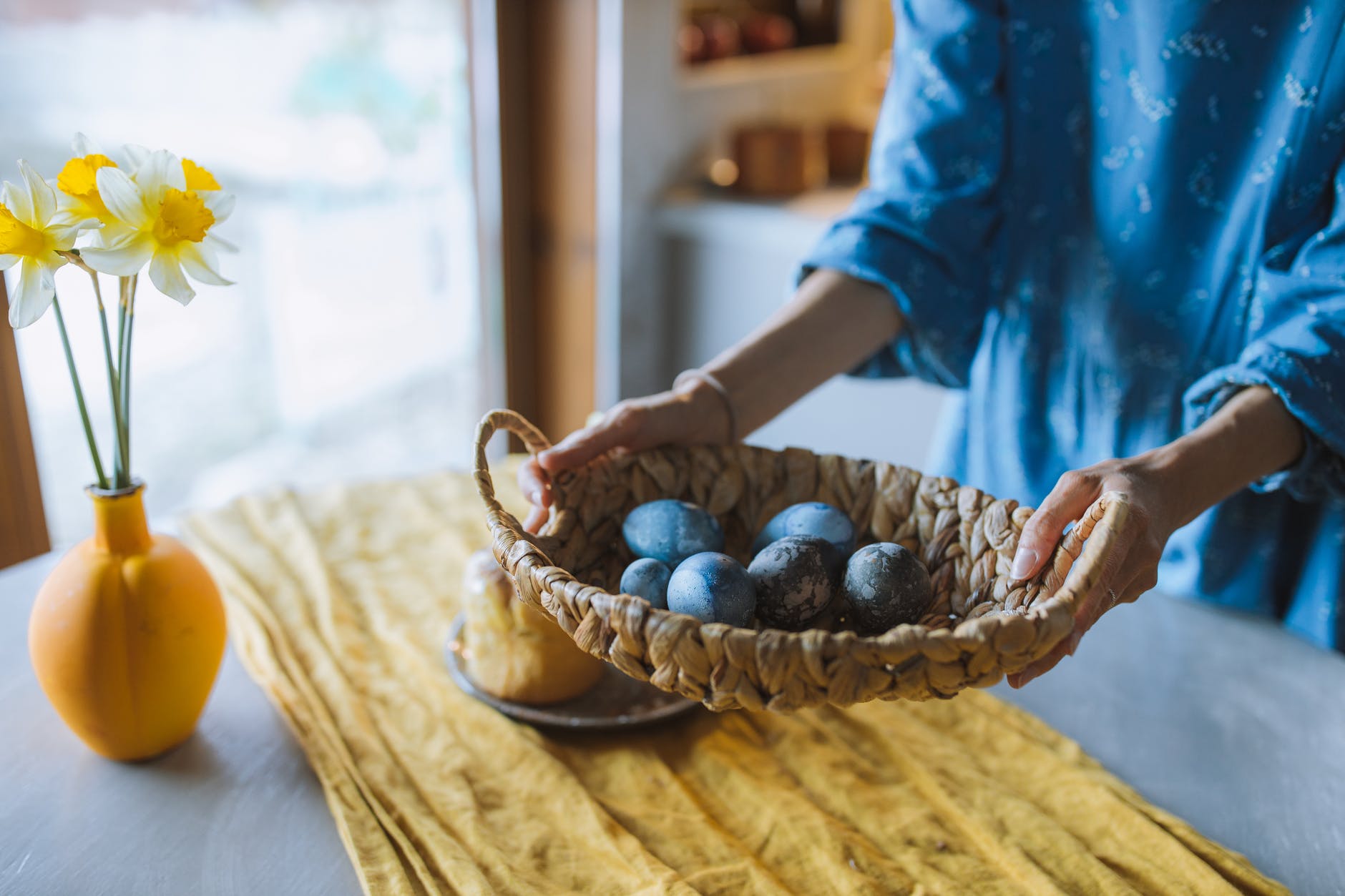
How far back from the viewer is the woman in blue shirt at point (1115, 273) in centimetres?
92

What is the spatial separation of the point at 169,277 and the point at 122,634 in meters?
0.29

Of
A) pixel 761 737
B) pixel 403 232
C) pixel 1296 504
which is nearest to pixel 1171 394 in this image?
pixel 1296 504

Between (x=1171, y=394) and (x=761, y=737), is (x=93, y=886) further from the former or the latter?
(x=1171, y=394)

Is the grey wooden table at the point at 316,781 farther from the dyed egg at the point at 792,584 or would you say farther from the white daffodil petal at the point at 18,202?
the white daffodil petal at the point at 18,202

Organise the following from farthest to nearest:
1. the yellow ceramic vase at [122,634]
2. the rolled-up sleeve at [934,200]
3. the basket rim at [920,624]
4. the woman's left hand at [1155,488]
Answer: the rolled-up sleeve at [934,200] < the yellow ceramic vase at [122,634] < the woman's left hand at [1155,488] < the basket rim at [920,624]

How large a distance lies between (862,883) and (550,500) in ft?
1.26

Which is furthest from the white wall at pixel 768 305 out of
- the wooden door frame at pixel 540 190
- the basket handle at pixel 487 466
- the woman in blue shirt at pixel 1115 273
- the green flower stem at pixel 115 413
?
the green flower stem at pixel 115 413

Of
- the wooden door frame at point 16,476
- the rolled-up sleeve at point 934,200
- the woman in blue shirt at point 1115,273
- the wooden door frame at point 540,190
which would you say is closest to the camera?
the woman in blue shirt at point 1115,273

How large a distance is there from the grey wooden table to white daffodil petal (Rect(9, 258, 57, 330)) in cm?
38

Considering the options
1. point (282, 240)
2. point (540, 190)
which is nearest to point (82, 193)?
point (540, 190)

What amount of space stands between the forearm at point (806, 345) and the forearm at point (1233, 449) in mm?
334

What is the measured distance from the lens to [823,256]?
1.09 meters

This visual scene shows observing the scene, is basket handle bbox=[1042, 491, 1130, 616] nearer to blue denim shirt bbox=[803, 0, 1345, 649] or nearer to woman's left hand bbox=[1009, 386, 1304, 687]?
woman's left hand bbox=[1009, 386, 1304, 687]

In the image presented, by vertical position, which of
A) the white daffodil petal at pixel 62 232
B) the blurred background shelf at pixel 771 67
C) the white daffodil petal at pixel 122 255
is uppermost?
the blurred background shelf at pixel 771 67
